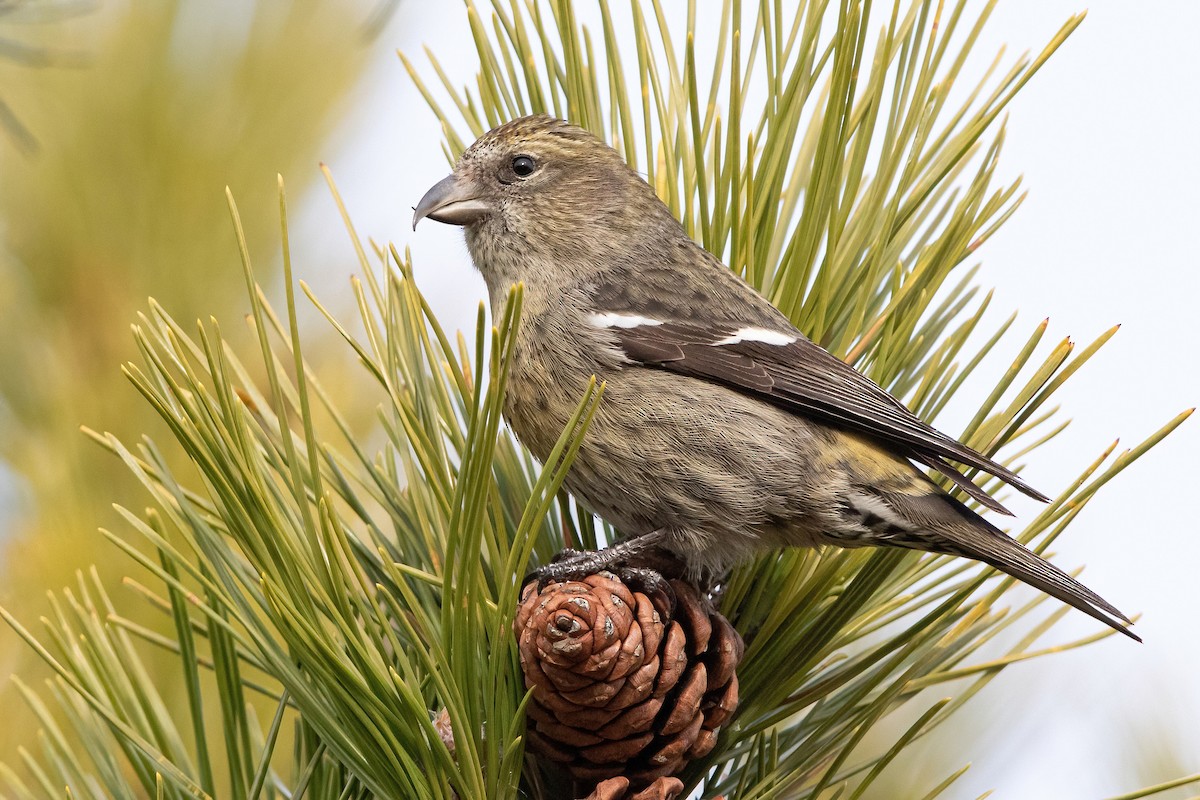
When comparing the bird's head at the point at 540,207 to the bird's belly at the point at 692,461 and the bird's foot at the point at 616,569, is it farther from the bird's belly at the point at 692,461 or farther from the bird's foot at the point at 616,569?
the bird's foot at the point at 616,569

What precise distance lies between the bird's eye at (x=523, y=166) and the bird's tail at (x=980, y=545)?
126 centimetres

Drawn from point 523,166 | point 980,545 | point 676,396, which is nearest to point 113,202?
point 523,166

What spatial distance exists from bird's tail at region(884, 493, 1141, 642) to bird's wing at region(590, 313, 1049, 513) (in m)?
0.08

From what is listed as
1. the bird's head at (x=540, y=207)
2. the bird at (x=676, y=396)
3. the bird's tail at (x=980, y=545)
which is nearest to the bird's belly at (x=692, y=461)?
the bird at (x=676, y=396)

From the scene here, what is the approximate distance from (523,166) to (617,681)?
1.65m

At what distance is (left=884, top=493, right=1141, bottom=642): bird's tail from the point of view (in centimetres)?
182

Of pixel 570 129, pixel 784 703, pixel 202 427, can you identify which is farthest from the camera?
pixel 570 129

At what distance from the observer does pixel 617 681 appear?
1575 mm

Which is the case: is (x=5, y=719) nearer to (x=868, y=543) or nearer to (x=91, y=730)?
(x=91, y=730)

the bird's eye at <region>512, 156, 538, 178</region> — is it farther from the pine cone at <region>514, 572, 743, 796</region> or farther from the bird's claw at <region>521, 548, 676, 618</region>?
the pine cone at <region>514, 572, 743, 796</region>

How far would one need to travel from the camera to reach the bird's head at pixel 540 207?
9.12ft

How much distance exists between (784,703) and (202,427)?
100cm

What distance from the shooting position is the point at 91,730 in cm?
169

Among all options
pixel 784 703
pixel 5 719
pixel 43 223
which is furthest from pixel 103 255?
pixel 784 703
